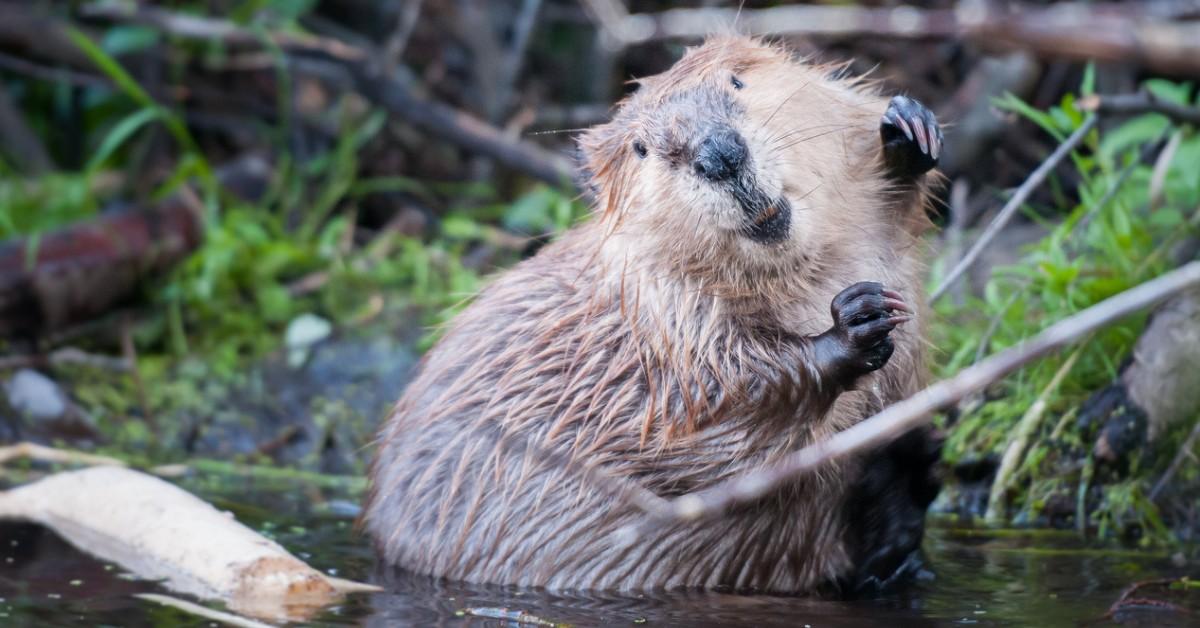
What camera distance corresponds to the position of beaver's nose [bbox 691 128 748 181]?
2.41m

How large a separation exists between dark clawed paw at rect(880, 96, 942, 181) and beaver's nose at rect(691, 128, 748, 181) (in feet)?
1.49

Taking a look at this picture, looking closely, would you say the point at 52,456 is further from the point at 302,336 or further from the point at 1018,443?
the point at 1018,443

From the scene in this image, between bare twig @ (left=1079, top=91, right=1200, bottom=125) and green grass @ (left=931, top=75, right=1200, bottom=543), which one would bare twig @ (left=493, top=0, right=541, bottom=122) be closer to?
green grass @ (left=931, top=75, right=1200, bottom=543)

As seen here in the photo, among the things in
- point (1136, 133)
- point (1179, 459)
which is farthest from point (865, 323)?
point (1136, 133)

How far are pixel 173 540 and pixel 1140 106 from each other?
217 centimetres

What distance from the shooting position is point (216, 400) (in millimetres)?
4609

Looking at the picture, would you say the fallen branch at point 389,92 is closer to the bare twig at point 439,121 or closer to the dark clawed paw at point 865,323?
the bare twig at point 439,121

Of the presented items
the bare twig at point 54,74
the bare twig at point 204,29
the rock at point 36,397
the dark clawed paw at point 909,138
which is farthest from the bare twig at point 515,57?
the dark clawed paw at point 909,138

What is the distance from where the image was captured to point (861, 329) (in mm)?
2385

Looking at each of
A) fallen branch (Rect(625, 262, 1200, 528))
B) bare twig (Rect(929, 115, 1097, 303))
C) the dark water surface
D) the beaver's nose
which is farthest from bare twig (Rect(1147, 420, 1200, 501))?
fallen branch (Rect(625, 262, 1200, 528))

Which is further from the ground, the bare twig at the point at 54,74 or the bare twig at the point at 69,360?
the bare twig at the point at 54,74

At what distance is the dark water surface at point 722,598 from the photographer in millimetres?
2430

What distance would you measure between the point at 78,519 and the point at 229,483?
744mm

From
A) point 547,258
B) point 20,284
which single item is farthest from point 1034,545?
point 20,284
